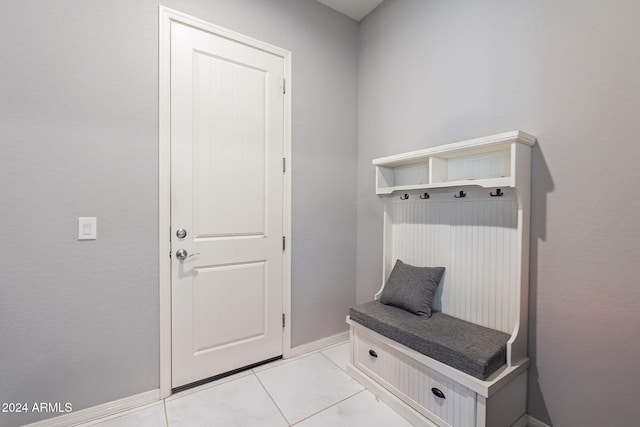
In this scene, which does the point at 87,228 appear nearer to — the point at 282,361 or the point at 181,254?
the point at 181,254

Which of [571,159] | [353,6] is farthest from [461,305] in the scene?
[353,6]

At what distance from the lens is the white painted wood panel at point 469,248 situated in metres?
1.64

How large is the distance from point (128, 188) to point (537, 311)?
2407 mm

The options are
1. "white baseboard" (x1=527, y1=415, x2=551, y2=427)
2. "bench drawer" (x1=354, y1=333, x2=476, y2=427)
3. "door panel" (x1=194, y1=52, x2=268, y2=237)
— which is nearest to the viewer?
"bench drawer" (x1=354, y1=333, x2=476, y2=427)

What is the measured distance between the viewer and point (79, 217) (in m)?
1.57

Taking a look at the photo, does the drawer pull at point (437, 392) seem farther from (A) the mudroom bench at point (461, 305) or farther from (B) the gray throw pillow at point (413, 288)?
(B) the gray throw pillow at point (413, 288)

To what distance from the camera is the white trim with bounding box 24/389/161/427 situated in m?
1.54

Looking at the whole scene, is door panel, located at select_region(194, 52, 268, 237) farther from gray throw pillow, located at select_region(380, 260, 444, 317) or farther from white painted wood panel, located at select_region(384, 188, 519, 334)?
white painted wood panel, located at select_region(384, 188, 519, 334)

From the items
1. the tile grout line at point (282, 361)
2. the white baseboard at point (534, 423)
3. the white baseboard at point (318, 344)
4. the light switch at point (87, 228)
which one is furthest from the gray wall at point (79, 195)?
the white baseboard at point (534, 423)

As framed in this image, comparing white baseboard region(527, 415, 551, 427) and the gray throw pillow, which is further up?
the gray throw pillow

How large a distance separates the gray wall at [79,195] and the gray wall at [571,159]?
1.72 metres

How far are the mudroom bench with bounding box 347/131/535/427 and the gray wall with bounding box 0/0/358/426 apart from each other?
4.88 ft

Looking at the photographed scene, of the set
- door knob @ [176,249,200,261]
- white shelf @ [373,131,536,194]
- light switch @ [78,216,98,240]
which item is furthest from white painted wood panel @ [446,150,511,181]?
light switch @ [78,216,98,240]

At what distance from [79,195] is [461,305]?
2.36m
